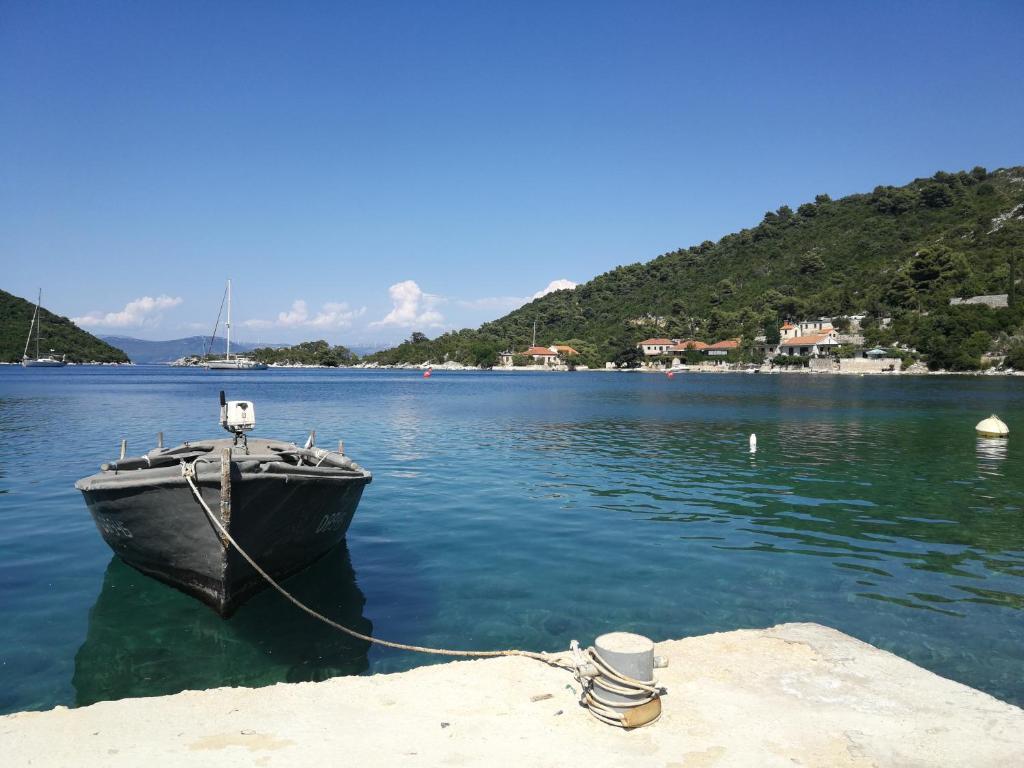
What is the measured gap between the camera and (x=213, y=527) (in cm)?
792

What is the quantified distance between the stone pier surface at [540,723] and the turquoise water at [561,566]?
1860 mm

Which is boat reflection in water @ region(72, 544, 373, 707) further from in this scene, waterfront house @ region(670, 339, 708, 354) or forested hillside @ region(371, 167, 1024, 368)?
waterfront house @ region(670, 339, 708, 354)

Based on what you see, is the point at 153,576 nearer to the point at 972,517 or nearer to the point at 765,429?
the point at 972,517

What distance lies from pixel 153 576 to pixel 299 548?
7.34 feet

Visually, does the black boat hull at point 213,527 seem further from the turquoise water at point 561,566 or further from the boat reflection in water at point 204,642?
the turquoise water at point 561,566

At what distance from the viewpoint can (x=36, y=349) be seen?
196 meters

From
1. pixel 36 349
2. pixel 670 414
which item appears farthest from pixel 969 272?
pixel 36 349

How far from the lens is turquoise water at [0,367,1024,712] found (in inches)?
313

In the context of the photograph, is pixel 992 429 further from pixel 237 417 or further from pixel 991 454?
pixel 237 417

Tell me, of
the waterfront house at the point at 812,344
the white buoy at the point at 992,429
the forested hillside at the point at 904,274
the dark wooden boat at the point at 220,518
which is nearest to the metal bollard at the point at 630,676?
the dark wooden boat at the point at 220,518

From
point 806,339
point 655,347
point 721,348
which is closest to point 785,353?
point 806,339

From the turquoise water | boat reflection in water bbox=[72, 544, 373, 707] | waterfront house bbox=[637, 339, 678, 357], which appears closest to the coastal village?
waterfront house bbox=[637, 339, 678, 357]

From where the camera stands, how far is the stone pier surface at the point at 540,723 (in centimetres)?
471

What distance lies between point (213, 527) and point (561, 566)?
615cm
